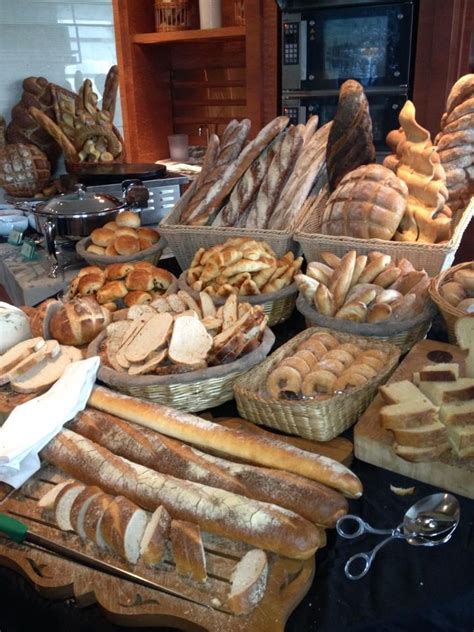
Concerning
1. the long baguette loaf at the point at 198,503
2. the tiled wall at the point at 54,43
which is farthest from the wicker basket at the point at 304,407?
the tiled wall at the point at 54,43

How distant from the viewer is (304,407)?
3.48 ft

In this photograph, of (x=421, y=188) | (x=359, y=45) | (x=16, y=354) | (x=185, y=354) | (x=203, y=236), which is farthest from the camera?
(x=359, y=45)

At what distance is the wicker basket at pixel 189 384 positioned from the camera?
1.17m

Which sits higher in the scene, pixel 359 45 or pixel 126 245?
pixel 359 45

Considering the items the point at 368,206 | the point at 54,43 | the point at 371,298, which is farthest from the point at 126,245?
the point at 54,43

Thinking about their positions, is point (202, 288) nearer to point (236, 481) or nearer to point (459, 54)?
point (236, 481)

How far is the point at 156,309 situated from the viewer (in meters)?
1.46

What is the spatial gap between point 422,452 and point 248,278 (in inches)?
28.2

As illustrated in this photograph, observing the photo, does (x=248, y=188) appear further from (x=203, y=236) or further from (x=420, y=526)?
(x=420, y=526)

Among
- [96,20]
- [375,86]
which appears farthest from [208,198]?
[96,20]

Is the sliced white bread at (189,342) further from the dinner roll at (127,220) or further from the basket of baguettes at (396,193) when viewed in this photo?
the dinner roll at (127,220)

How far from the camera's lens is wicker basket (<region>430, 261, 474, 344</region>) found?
1285 millimetres

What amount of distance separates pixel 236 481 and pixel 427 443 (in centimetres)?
35

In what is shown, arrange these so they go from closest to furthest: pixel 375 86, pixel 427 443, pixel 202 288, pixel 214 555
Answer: pixel 214 555 < pixel 427 443 < pixel 202 288 < pixel 375 86
